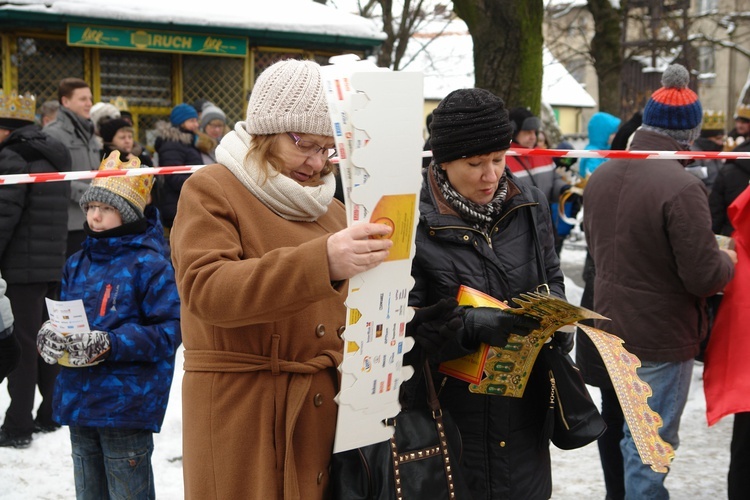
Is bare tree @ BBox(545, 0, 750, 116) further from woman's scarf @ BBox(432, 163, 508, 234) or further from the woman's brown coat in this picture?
the woman's brown coat

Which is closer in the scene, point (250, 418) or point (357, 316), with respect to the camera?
point (357, 316)

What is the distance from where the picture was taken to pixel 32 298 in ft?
18.4

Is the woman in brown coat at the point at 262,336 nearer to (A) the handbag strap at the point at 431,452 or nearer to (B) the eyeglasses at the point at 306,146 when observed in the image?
(B) the eyeglasses at the point at 306,146

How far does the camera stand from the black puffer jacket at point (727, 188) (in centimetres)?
628

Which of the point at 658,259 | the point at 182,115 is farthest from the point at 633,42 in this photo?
the point at 658,259

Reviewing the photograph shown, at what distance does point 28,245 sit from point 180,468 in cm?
170

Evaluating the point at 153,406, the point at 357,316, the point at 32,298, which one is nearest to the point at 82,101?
the point at 32,298

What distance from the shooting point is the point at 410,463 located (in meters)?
2.51

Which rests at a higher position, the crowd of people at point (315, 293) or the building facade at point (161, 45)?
the building facade at point (161, 45)

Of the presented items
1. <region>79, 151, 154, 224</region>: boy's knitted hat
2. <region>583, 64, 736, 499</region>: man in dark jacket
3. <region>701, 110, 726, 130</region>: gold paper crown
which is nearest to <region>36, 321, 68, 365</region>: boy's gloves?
<region>79, 151, 154, 224</region>: boy's knitted hat

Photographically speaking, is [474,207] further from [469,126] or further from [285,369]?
[285,369]

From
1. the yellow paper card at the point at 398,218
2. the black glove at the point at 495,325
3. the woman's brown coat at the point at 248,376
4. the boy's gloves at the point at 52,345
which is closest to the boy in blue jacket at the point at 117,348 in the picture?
the boy's gloves at the point at 52,345

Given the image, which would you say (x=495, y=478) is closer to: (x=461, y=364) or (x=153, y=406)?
(x=461, y=364)

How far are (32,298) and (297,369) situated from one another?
3.77m
